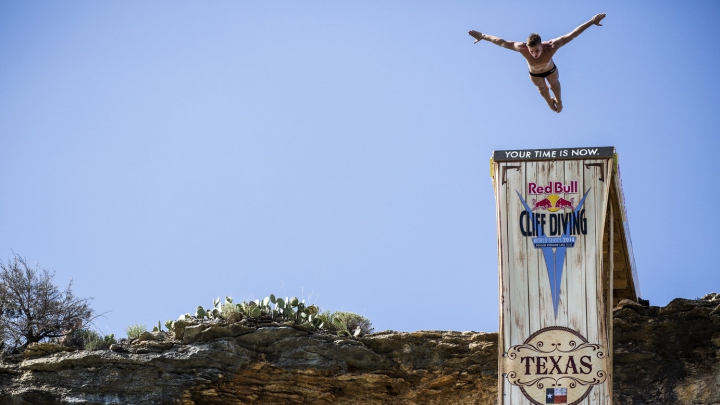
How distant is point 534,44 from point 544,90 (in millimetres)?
1245

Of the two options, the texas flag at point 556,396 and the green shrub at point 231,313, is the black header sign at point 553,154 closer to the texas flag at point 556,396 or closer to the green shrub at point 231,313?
the texas flag at point 556,396

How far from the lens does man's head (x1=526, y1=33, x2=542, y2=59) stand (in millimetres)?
17672

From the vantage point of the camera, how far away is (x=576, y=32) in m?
17.4

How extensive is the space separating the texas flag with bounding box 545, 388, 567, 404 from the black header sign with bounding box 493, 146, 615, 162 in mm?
3971

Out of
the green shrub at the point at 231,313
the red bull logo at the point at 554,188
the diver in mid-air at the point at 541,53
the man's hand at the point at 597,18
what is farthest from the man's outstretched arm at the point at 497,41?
the green shrub at the point at 231,313

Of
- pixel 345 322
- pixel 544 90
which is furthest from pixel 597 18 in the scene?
pixel 345 322

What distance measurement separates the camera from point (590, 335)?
16375mm

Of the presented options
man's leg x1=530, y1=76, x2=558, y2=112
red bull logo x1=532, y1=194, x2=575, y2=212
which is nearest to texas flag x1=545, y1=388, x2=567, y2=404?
red bull logo x1=532, y1=194, x2=575, y2=212

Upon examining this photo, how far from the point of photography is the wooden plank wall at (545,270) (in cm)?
1644

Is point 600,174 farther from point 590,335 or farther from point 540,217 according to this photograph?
A: point 590,335

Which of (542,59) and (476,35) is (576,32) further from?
(476,35)

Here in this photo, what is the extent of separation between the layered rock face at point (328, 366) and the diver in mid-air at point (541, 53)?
→ 15.8ft

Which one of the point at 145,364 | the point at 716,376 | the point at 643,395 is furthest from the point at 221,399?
the point at 716,376

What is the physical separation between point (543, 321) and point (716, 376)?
4.45 metres
